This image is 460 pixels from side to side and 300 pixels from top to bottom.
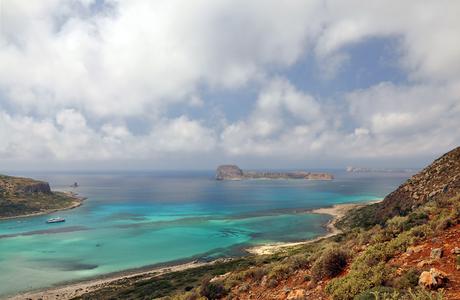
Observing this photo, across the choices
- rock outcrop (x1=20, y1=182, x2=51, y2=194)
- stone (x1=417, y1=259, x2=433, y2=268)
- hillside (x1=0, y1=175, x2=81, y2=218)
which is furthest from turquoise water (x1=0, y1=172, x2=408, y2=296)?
stone (x1=417, y1=259, x2=433, y2=268)

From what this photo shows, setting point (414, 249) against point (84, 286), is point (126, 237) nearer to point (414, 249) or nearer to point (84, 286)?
point (84, 286)

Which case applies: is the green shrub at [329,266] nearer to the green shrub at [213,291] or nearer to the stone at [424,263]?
the stone at [424,263]

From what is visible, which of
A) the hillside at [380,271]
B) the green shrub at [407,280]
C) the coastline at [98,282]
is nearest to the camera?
the hillside at [380,271]

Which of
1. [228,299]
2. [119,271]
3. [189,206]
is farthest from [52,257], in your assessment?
[189,206]

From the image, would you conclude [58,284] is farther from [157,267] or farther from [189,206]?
[189,206]

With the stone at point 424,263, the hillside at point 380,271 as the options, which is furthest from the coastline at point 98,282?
the stone at point 424,263

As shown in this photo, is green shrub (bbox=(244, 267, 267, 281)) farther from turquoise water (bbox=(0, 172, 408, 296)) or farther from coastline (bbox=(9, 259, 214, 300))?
turquoise water (bbox=(0, 172, 408, 296))

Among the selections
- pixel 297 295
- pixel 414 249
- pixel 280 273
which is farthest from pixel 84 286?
pixel 414 249
